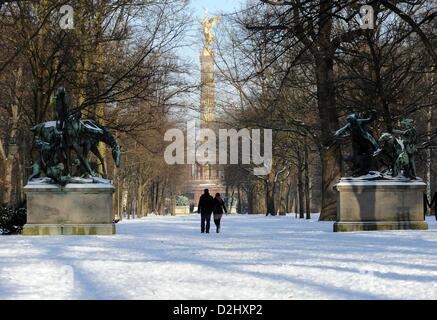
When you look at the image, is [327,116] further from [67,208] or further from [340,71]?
[67,208]

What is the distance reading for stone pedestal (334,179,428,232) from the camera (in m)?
25.7

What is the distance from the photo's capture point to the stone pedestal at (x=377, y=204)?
25.7 metres

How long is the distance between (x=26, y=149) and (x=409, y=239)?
2598cm

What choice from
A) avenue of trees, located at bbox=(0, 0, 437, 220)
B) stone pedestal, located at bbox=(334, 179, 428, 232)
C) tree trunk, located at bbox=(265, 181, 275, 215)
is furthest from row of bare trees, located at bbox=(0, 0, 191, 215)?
tree trunk, located at bbox=(265, 181, 275, 215)

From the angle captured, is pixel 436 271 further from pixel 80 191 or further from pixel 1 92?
pixel 1 92

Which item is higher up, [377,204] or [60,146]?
[60,146]

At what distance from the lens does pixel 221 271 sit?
12.1 meters

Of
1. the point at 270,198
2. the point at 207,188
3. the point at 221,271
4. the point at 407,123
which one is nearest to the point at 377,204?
the point at 407,123

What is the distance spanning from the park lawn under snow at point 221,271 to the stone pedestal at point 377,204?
22.6ft

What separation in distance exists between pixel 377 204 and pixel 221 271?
47.6 feet

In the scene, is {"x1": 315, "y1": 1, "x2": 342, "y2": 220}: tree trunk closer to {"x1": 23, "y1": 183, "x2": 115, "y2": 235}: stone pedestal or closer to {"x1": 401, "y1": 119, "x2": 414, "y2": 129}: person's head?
{"x1": 401, "y1": 119, "x2": 414, "y2": 129}: person's head

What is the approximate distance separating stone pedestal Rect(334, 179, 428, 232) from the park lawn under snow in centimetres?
690

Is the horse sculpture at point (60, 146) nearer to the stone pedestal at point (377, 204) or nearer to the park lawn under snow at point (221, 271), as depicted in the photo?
the park lawn under snow at point (221, 271)

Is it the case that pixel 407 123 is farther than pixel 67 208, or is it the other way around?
pixel 407 123
